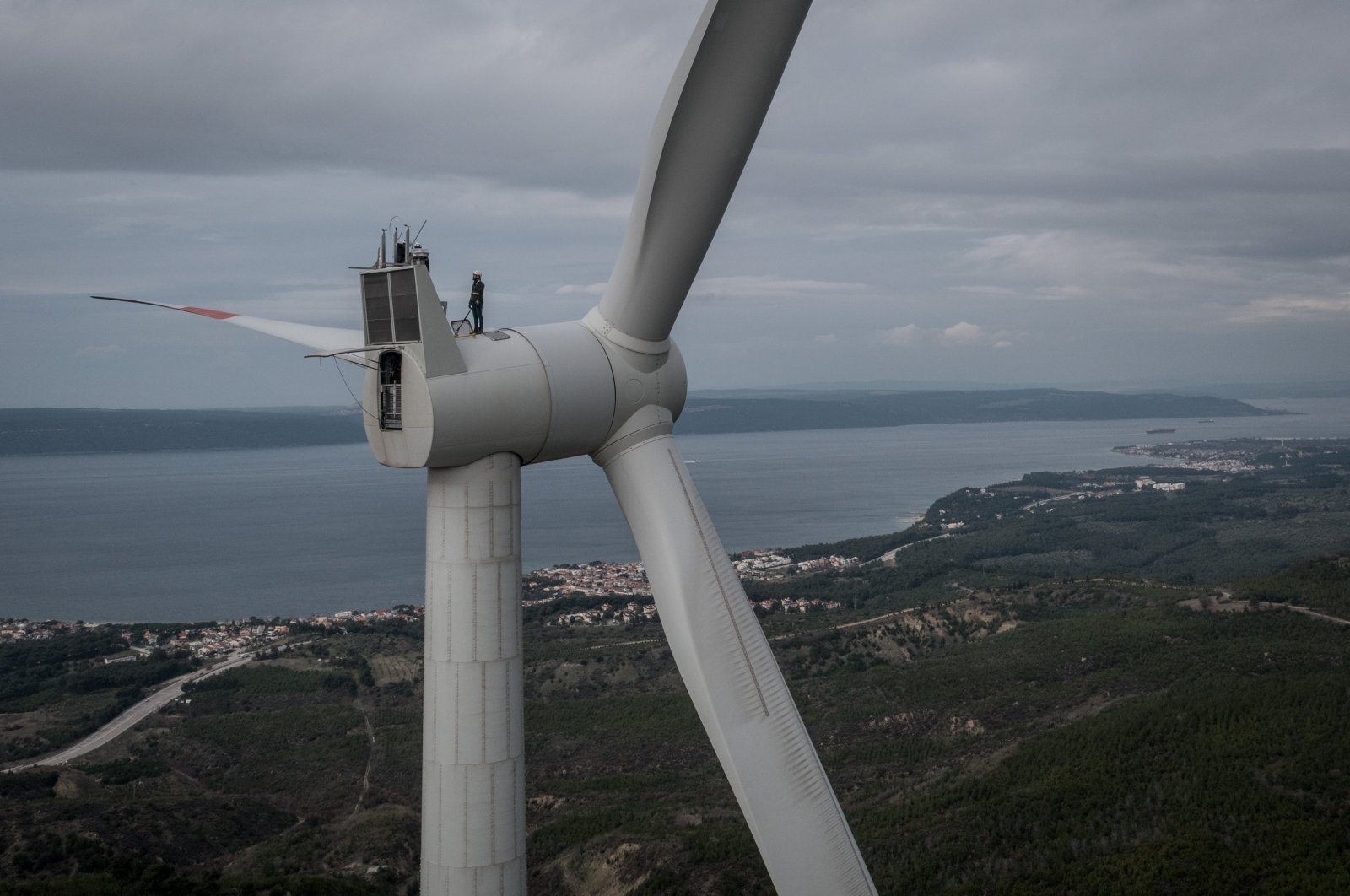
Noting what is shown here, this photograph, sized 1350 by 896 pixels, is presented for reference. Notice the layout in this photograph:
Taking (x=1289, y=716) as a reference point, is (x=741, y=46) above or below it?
above

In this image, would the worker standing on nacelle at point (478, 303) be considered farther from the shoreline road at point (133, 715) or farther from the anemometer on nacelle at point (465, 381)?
the shoreline road at point (133, 715)

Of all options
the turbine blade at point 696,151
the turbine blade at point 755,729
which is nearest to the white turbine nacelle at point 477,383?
the turbine blade at point 696,151

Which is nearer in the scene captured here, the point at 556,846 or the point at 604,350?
the point at 604,350

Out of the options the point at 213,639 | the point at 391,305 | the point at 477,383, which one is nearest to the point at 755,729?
the point at 477,383

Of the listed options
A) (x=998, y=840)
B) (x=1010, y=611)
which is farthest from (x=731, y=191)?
(x=1010, y=611)

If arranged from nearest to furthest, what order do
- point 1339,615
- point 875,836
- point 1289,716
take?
point 875,836
point 1289,716
point 1339,615

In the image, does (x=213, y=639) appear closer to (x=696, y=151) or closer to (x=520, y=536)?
(x=520, y=536)

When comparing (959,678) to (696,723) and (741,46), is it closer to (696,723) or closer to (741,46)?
(696,723)
